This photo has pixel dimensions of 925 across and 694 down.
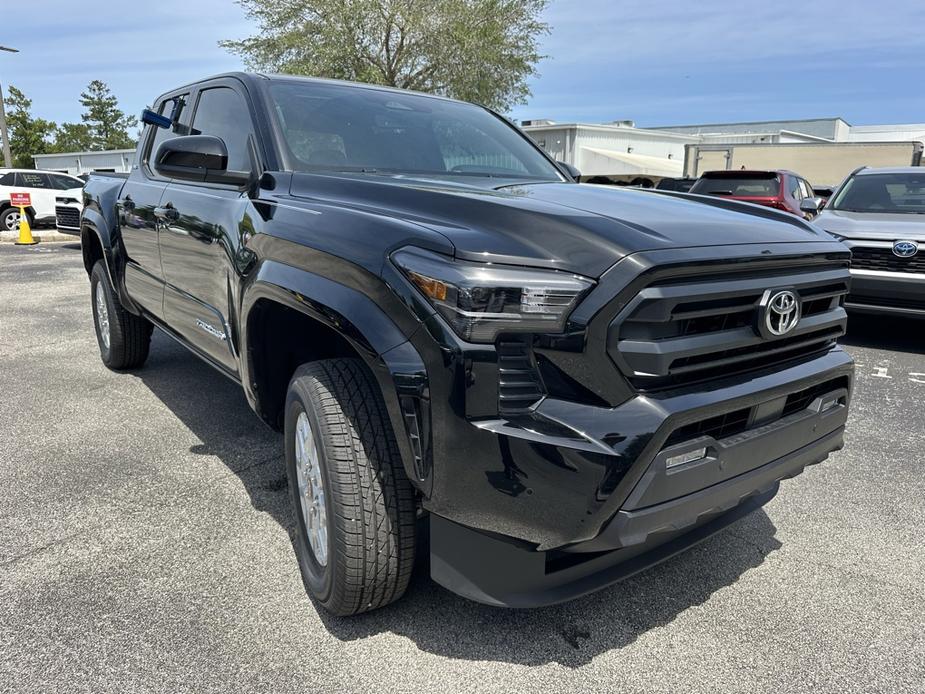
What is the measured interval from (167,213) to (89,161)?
41.1m

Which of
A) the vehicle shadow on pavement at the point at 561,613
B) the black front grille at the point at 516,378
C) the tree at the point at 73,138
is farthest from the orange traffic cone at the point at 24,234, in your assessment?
the tree at the point at 73,138

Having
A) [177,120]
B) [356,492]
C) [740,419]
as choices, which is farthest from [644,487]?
[177,120]

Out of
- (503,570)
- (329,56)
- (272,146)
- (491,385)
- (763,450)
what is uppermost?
(329,56)

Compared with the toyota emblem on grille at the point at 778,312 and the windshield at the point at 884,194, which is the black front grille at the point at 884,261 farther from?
the toyota emblem on grille at the point at 778,312

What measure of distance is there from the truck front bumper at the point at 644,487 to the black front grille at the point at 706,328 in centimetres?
6

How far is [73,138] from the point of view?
2542 inches

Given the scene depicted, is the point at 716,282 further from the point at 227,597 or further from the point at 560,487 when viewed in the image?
the point at 227,597

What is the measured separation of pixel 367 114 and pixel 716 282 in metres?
1.89

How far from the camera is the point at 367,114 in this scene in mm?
3131

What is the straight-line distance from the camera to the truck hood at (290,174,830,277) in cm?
176

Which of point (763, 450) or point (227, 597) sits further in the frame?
point (227, 597)

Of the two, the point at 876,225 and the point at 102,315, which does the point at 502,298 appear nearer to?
the point at 102,315

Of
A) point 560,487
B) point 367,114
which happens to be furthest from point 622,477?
point 367,114

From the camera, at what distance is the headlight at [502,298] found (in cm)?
168
